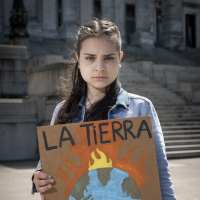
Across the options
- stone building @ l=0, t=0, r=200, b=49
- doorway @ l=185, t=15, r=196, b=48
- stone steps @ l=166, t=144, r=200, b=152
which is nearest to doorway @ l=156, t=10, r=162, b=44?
stone building @ l=0, t=0, r=200, b=49

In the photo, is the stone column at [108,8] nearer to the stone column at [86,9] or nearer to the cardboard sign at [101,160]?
the stone column at [86,9]

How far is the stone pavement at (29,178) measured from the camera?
442 centimetres

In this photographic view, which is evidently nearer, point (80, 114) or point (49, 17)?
point (80, 114)

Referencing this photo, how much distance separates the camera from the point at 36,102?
8.78 meters

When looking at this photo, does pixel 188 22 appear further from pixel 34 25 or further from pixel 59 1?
pixel 34 25

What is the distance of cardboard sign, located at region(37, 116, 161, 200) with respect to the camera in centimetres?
167

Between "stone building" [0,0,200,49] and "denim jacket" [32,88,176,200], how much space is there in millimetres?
25202

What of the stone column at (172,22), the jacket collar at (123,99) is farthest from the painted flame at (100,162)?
the stone column at (172,22)

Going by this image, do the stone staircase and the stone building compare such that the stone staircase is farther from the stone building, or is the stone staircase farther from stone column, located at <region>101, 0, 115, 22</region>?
stone column, located at <region>101, 0, 115, 22</region>

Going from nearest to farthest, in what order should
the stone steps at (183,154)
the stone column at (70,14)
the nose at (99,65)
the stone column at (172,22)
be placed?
the nose at (99,65), the stone steps at (183,154), the stone column at (70,14), the stone column at (172,22)

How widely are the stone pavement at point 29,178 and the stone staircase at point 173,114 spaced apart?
752 mm

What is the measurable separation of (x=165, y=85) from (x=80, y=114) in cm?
1224

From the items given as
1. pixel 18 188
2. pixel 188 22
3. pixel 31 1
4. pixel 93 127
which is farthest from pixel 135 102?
pixel 188 22

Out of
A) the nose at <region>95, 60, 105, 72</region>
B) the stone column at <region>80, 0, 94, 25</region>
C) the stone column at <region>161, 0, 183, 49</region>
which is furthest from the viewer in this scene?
the stone column at <region>80, 0, 94, 25</region>
